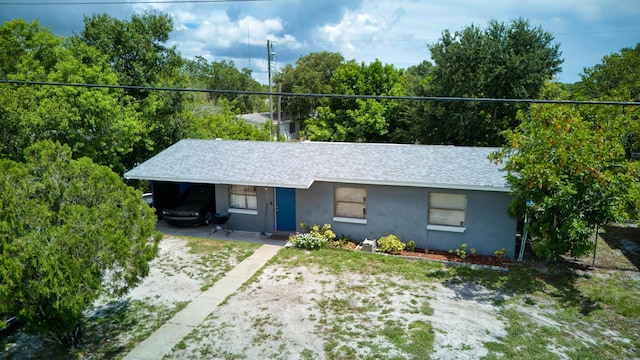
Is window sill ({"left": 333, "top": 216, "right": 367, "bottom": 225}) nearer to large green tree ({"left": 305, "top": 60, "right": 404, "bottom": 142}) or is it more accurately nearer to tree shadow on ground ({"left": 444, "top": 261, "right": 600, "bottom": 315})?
tree shadow on ground ({"left": 444, "top": 261, "right": 600, "bottom": 315})

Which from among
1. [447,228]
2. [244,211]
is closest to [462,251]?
[447,228]

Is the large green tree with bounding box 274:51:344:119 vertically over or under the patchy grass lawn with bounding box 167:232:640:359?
over

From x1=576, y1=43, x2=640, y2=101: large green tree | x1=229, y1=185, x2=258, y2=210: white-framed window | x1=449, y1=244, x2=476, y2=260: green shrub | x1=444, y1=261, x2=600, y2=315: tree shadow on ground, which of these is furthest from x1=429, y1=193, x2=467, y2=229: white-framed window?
x1=576, y1=43, x2=640, y2=101: large green tree

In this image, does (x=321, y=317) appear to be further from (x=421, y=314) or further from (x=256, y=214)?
(x=256, y=214)

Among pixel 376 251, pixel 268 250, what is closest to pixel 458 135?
pixel 376 251

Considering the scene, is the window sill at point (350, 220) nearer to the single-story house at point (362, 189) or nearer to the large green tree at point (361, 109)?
the single-story house at point (362, 189)

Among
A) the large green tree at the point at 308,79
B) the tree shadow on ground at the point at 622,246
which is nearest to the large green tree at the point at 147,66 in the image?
the tree shadow on ground at the point at 622,246

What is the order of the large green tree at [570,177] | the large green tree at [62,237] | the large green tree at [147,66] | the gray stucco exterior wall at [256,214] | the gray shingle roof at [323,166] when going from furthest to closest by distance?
the large green tree at [147,66] → the gray stucco exterior wall at [256,214] → the gray shingle roof at [323,166] → the large green tree at [570,177] → the large green tree at [62,237]
